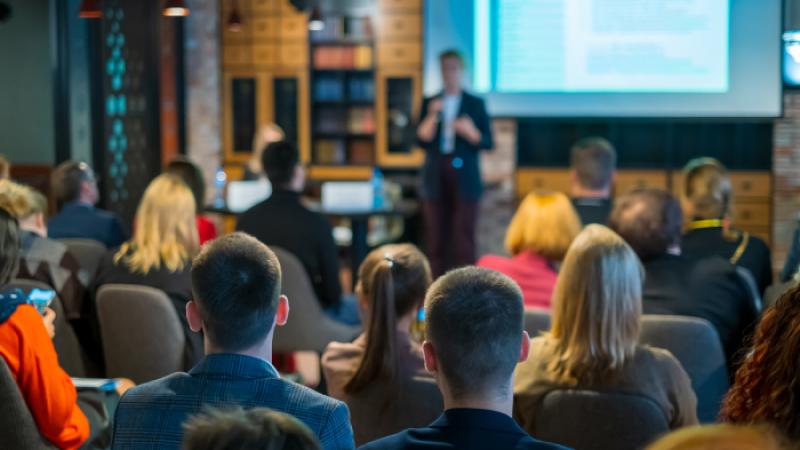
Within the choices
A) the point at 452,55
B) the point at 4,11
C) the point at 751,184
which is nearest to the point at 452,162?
the point at 452,55

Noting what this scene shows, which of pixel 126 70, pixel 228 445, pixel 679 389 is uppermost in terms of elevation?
pixel 126 70

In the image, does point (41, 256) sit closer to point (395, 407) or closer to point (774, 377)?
point (395, 407)

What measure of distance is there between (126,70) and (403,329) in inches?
228

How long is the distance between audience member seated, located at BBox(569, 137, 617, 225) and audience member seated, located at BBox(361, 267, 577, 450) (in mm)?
3720

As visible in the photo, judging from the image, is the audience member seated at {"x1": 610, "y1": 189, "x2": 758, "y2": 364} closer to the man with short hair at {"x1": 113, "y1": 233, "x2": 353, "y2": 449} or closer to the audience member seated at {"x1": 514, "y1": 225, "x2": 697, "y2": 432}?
the audience member seated at {"x1": 514, "y1": 225, "x2": 697, "y2": 432}

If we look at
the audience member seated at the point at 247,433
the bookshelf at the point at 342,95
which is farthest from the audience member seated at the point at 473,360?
the bookshelf at the point at 342,95

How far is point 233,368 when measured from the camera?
2.07 metres

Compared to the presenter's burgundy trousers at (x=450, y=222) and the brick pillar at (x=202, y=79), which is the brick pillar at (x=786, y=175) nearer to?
the presenter's burgundy trousers at (x=450, y=222)

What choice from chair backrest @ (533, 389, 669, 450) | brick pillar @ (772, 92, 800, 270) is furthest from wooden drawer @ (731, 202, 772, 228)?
chair backrest @ (533, 389, 669, 450)

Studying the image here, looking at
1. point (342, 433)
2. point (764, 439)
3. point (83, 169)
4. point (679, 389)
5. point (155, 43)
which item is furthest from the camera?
point (155, 43)

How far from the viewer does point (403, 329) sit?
2887mm

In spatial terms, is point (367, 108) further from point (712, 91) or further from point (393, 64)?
point (712, 91)

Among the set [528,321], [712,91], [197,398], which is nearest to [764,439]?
[197,398]

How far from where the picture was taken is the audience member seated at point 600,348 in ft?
8.63
